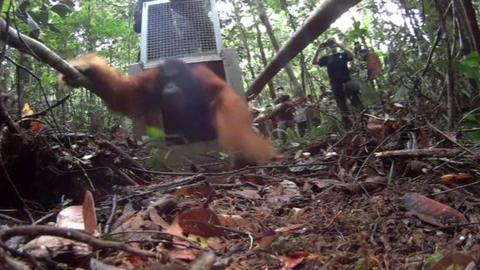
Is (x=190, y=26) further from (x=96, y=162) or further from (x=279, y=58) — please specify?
(x=96, y=162)

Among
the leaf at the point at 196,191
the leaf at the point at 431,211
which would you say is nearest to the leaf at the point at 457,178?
the leaf at the point at 431,211

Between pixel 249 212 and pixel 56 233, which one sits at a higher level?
pixel 56 233

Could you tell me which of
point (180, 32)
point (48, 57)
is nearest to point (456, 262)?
point (48, 57)

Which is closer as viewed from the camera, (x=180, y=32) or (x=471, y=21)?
(x=471, y=21)

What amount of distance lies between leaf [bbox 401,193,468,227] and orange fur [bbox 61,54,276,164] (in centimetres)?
196

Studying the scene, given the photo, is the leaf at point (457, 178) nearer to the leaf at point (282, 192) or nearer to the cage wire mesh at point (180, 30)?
the leaf at point (282, 192)

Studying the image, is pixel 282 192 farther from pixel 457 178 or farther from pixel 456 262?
pixel 456 262

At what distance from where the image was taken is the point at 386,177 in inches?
105

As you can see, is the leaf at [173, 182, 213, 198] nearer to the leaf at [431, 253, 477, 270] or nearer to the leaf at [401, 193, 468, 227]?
the leaf at [401, 193, 468, 227]

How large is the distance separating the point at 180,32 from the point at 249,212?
3.90 metres

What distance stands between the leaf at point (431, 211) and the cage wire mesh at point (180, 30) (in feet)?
12.9

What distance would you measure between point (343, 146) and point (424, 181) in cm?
135

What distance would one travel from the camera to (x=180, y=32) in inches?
229

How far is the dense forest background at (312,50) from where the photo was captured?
10.0ft
